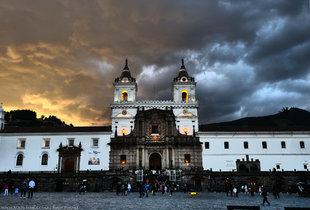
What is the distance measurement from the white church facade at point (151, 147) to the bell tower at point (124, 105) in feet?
0.69

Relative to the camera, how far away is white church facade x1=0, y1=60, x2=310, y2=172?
5009 cm

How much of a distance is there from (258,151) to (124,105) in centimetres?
2885

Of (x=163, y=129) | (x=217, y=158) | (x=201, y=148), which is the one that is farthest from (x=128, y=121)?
(x=217, y=158)

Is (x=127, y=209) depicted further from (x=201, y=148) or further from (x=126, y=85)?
(x=126, y=85)

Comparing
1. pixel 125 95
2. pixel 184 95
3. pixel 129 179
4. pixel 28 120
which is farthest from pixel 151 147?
pixel 28 120

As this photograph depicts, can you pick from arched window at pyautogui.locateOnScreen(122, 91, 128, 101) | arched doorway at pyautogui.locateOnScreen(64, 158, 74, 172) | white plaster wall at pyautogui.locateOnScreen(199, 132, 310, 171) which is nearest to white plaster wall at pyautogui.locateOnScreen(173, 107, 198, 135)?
white plaster wall at pyautogui.locateOnScreen(199, 132, 310, 171)

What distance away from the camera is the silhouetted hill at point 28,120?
10006 centimetres

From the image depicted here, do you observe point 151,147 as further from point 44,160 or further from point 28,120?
point 28,120

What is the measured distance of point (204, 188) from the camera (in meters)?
43.4

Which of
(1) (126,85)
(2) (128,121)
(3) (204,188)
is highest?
(1) (126,85)

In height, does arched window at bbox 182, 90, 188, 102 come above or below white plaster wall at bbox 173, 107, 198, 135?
above

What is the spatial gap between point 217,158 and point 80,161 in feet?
88.2

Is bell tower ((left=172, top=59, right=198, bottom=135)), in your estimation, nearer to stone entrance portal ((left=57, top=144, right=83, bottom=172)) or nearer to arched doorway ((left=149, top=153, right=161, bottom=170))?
arched doorway ((left=149, top=153, right=161, bottom=170))

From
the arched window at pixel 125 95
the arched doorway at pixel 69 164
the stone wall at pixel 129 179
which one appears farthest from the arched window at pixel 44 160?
the arched window at pixel 125 95
